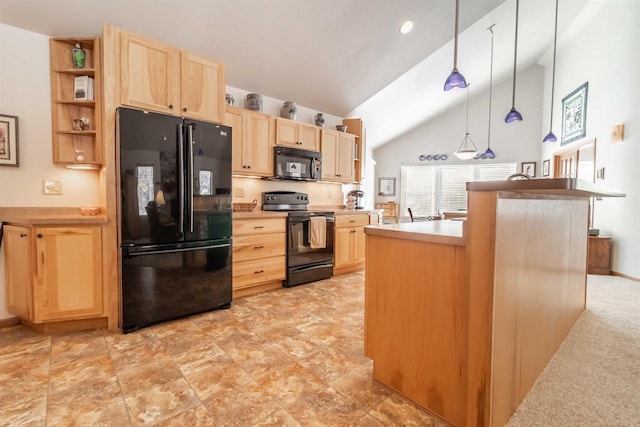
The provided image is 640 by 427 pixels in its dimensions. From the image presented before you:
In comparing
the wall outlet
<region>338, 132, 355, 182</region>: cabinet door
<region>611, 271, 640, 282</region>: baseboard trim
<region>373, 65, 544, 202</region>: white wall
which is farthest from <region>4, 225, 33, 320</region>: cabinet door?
<region>373, 65, 544, 202</region>: white wall

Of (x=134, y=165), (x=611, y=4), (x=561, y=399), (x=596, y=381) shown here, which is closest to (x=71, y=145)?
(x=134, y=165)

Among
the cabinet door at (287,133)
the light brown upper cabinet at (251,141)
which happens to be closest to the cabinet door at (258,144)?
the light brown upper cabinet at (251,141)

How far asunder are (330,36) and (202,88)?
166 cm

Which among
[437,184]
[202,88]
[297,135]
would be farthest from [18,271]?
[437,184]

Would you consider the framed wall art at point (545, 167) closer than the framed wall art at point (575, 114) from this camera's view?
No

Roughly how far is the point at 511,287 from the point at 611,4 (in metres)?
5.76

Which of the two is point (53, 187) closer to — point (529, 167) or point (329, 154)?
point (329, 154)

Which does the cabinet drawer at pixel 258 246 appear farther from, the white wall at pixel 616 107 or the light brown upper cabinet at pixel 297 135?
the white wall at pixel 616 107

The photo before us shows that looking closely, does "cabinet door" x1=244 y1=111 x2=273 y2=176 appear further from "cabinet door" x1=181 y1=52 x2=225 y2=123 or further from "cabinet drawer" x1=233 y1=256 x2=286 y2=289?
"cabinet drawer" x1=233 y1=256 x2=286 y2=289

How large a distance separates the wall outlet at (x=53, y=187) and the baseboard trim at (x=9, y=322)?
107cm

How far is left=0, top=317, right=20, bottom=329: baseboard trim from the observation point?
8.12 ft

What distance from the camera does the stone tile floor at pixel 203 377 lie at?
1464 mm

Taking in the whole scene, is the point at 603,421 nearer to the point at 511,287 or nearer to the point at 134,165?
the point at 511,287

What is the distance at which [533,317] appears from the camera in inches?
64.2
